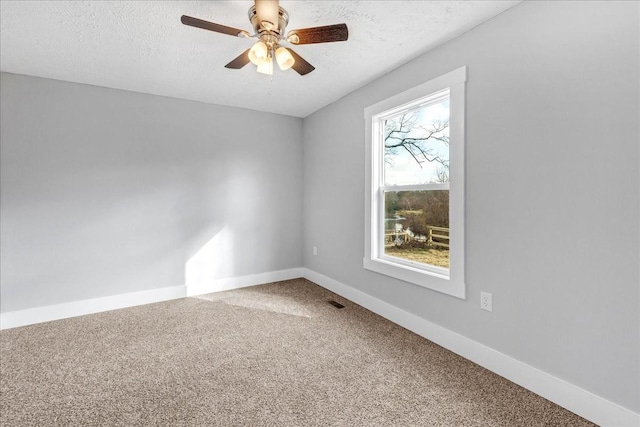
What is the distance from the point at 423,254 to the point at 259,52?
6.86ft

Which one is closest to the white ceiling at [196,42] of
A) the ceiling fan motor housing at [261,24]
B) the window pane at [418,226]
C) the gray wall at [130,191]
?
the ceiling fan motor housing at [261,24]

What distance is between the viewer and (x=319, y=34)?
69.0 inches

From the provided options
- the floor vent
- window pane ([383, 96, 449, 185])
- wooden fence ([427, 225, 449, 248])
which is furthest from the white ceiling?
the floor vent

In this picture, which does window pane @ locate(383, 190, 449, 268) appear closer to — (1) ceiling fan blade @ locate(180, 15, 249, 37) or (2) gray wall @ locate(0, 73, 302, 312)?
(2) gray wall @ locate(0, 73, 302, 312)

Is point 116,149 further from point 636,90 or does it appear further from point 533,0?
point 636,90

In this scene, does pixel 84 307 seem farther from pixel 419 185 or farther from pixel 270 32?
pixel 419 185

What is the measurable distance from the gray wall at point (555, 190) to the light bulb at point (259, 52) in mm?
1408

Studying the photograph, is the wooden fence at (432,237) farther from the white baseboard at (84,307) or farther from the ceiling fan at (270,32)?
the white baseboard at (84,307)

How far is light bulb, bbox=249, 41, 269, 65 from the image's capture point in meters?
1.80

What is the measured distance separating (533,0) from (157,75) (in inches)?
123

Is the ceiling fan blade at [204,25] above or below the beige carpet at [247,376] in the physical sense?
above

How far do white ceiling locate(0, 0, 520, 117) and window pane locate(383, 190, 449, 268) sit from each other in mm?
1224

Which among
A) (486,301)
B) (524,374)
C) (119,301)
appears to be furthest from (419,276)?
(119,301)

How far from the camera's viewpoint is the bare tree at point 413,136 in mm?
2562
